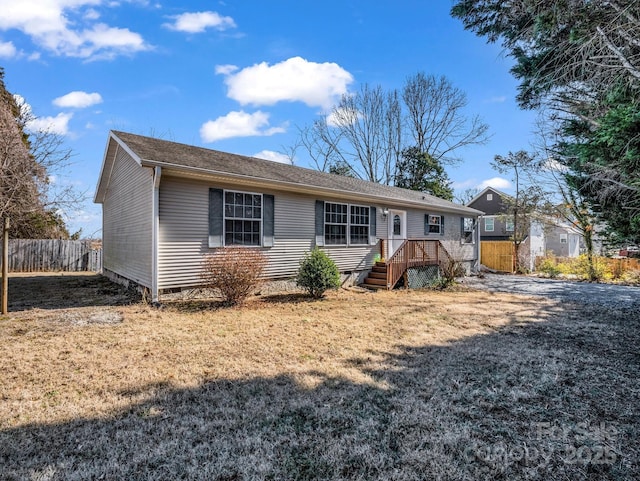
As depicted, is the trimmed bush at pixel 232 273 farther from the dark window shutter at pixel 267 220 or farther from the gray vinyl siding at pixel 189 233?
the dark window shutter at pixel 267 220

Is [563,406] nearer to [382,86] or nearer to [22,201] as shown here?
[22,201]

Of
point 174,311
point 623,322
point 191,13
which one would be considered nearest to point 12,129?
point 191,13

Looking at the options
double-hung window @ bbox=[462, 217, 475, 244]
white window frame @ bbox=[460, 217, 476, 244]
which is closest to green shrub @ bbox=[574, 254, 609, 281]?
white window frame @ bbox=[460, 217, 476, 244]

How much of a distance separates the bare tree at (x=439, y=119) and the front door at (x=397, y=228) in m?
16.5

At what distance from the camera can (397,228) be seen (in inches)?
532

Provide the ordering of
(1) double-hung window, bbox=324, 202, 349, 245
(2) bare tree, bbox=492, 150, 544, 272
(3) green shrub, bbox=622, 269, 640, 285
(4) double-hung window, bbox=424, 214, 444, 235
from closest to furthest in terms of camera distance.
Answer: (1) double-hung window, bbox=324, 202, 349, 245 → (3) green shrub, bbox=622, 269, 640, 285 → (4) double-hung window, bbox=424, 214, 444, 235 → (2) bare tree, bbox=492, 150, 544, 272

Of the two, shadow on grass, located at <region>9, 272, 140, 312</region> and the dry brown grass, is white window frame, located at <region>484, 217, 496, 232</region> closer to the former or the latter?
the dry brown grass

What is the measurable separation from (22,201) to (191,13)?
753cm

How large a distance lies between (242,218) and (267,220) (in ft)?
2.38

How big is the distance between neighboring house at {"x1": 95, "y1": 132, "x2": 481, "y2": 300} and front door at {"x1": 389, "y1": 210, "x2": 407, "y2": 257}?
0.04m

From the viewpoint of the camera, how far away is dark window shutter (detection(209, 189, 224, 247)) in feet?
26.5

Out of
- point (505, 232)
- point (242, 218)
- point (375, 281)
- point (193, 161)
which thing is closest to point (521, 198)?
point (505, 232)

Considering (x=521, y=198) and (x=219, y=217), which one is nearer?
(x=219, y=217)

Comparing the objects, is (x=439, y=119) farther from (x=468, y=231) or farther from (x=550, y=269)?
(x=550, y=269)
